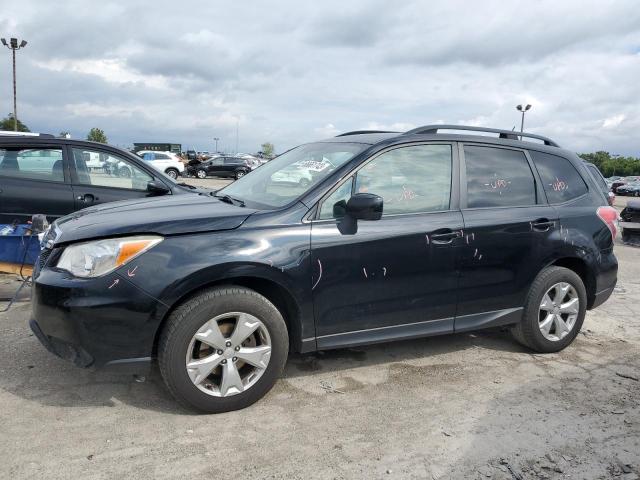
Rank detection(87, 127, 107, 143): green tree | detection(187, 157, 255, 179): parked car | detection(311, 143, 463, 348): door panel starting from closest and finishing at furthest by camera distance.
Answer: detection(311, 143, 463, 348): door panel < detection(187, 157, 255, 179): parked car < detection(87, 127, 107, 143): green tree

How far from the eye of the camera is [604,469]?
278cm

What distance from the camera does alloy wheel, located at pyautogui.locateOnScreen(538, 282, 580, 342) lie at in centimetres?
432

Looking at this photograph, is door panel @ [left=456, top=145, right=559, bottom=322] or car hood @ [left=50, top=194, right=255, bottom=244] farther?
door panel @ [left=456, top=145, right=559, bottom=322]

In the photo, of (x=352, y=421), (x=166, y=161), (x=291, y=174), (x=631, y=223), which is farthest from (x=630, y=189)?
(x=352, y=421)

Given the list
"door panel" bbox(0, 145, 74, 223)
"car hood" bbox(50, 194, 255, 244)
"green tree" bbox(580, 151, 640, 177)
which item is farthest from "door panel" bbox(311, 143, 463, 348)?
"green tree" bbox(580, 151, 640, 177)

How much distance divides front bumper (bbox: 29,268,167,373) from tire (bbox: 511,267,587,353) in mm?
2835

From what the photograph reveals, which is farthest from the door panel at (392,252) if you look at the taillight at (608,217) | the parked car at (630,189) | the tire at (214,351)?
the parked car at (630,189)

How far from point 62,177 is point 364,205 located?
14.1 ft

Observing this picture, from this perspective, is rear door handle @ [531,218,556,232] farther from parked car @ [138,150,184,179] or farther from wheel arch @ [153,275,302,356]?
parked car @ [138,150,184,179]

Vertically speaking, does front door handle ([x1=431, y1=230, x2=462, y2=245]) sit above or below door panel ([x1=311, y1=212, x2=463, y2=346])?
above

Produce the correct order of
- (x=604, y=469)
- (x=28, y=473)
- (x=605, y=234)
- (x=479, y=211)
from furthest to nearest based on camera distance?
(x=605, y=234)
(x=479, y=211)
(x=604, y=469)
(x=28, y=473)

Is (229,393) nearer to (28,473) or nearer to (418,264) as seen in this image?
(28,473)

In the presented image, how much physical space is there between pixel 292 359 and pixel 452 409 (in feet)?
4.18

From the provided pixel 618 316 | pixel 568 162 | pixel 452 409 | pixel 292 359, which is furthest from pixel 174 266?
pixel 618 316
